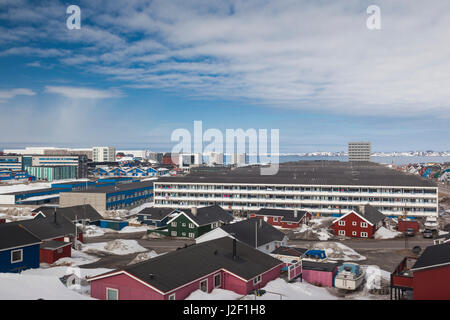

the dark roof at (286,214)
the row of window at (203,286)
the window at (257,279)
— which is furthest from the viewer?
the dark roof at (286,214)

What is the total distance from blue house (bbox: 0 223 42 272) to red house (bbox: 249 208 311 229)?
39.6 meters

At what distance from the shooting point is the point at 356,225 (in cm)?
5641

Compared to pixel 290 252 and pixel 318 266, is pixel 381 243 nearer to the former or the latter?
pixel 290 252

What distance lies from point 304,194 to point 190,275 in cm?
5284

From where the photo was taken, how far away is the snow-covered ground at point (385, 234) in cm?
5504

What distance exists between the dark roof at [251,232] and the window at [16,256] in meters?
19.9

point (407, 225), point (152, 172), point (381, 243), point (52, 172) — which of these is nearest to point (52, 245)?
point (381, 243)

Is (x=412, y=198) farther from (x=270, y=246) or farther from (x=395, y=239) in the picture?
(x=270, y=246)

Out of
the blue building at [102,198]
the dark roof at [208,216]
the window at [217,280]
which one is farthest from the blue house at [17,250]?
the blue building at [102,198]

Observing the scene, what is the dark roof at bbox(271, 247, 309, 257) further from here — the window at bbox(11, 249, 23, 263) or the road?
the window at bbox(11, 249, 23, 263)

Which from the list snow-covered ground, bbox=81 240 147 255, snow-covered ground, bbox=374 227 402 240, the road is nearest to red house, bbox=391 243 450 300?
the road

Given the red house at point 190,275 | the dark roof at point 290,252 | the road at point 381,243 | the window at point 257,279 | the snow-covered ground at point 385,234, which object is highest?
the red house at point 190,275

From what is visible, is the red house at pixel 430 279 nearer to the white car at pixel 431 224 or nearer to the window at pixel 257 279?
the window at pixel 257 279
